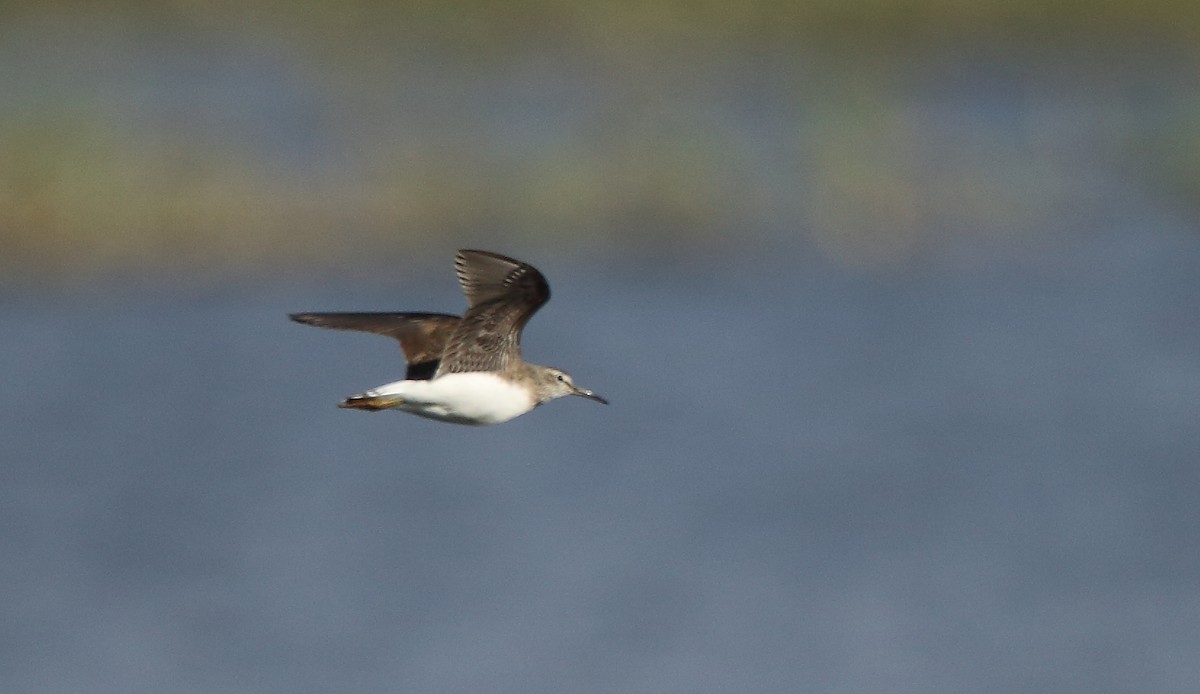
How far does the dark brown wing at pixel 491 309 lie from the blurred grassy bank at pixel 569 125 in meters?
7.06

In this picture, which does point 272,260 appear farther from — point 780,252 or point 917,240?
point 917,240

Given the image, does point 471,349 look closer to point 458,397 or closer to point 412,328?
point 458,397

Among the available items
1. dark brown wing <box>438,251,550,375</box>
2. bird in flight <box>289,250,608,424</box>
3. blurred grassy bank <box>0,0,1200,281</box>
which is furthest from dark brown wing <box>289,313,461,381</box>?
blurred grassy bank <box>0,0,1200,281</box>

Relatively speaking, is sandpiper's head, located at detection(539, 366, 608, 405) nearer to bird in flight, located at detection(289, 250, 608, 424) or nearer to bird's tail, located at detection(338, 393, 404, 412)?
bird in flight, located at detection(289, 250, 608, 424)

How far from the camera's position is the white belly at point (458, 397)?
8062 millimetres

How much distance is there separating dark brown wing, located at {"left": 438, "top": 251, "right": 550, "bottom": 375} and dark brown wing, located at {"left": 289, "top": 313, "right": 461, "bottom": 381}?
314 mm

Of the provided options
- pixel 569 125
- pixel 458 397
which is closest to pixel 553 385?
pixel 458 397

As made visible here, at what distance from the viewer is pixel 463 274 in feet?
25.9

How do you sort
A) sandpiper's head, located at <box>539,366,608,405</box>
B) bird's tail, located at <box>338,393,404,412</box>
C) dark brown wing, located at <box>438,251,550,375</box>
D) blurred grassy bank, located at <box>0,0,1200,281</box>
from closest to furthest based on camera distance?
dark brown wing, located at <box>438,251,550,375</box>, bird's tail, located at <box>338,393,404,412</box>, sandpiper's head, located at <box>539,366,608,405</box>, blurred grassy bank, located at <box>0,0,1200,281</box>

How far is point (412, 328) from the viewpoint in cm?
877

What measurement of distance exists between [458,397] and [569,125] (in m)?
8.61

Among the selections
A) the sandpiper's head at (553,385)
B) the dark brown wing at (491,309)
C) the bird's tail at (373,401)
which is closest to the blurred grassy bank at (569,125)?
the sandpiper's head at (553,385)

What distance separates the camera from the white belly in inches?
317

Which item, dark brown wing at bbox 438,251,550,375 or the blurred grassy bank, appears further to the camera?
the blurred grassy bank
